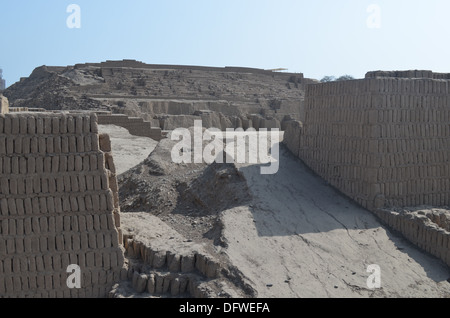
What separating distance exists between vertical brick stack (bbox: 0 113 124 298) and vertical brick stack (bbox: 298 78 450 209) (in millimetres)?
4411

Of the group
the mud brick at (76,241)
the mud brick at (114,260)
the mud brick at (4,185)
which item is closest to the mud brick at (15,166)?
the mud brick at (4,185)

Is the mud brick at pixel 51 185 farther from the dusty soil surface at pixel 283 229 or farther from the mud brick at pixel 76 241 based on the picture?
the dusty soil surface at pixel 283 229

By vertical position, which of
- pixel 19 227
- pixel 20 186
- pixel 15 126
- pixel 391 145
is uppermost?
pixel 15 126

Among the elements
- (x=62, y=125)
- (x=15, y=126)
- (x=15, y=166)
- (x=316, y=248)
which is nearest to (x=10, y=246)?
(x=15, y=166)

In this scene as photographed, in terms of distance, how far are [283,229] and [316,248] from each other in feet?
1.94

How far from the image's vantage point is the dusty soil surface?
5.99 m

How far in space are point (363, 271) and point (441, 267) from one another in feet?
5.08

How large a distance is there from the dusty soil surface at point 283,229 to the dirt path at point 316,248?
14 mm

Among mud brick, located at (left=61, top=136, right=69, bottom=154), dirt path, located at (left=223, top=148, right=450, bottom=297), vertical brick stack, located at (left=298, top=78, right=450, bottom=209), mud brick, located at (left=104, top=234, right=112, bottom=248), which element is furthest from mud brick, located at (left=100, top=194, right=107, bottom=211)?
vertical brick stack, located at (left=298, top=78, right=450, bottom=209)

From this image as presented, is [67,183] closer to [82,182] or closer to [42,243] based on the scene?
[82,182]

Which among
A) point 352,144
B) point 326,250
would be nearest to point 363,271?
point 326,250

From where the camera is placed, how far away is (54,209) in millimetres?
5574

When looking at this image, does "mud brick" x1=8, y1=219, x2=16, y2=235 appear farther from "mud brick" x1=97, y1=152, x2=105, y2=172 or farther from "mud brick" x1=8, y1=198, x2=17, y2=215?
"mud brick" x1=97, y1=152, x2=105, y2=172
